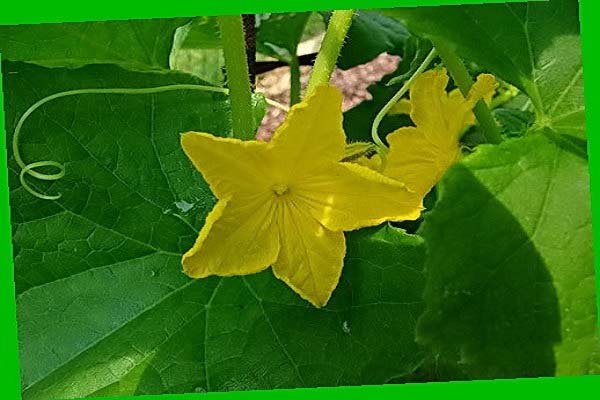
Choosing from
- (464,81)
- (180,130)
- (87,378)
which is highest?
(464,81)

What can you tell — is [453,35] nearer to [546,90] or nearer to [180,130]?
[546,90]

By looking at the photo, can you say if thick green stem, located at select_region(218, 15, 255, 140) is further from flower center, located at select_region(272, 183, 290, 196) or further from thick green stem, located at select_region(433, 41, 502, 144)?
thick green stem, located at select_region(433, 41, 502, 144)

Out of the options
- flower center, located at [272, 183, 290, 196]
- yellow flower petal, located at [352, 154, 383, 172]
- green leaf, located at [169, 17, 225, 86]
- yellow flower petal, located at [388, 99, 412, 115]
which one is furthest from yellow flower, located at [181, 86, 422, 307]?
yellow flower petal, located at [388, 99, 412, 115]

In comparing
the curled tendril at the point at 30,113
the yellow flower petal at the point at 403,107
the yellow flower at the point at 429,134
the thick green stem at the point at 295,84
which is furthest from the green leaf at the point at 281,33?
the yellow flower at the point at 429,134

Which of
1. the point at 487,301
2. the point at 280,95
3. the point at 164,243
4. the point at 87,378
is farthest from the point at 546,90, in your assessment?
the point at 280,95

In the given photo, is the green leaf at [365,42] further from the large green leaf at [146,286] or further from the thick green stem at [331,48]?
the thick green stem at [331,48]
